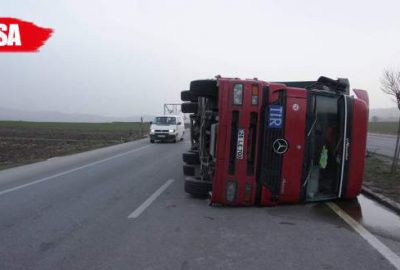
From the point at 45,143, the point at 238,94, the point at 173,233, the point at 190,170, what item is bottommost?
the point at 45,143

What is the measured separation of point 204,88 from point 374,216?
3543 millimetres

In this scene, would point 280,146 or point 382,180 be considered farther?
point 382,180

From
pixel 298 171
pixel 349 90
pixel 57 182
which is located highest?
pixel 349 90

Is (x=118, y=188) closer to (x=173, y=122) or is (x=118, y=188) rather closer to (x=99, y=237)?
(x=99, y=237)

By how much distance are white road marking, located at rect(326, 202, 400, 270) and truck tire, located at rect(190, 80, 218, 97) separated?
288 cm

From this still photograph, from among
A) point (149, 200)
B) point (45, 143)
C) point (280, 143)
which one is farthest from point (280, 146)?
point (45, 143)

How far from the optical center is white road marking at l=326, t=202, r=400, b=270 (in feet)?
18.0

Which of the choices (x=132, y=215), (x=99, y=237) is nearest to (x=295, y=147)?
(x=132, y=215)

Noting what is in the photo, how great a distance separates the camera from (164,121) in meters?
34.1

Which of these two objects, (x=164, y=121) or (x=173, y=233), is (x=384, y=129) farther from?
(x=173, y=233)

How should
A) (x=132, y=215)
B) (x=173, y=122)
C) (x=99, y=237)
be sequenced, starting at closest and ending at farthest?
(x=99, y=237)
(x=132, y=215)
(x=173, y=122)

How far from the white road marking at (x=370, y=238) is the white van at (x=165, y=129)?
24.3 metres

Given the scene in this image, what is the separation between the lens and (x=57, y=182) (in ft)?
40.9

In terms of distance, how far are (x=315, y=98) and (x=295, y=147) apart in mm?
939
